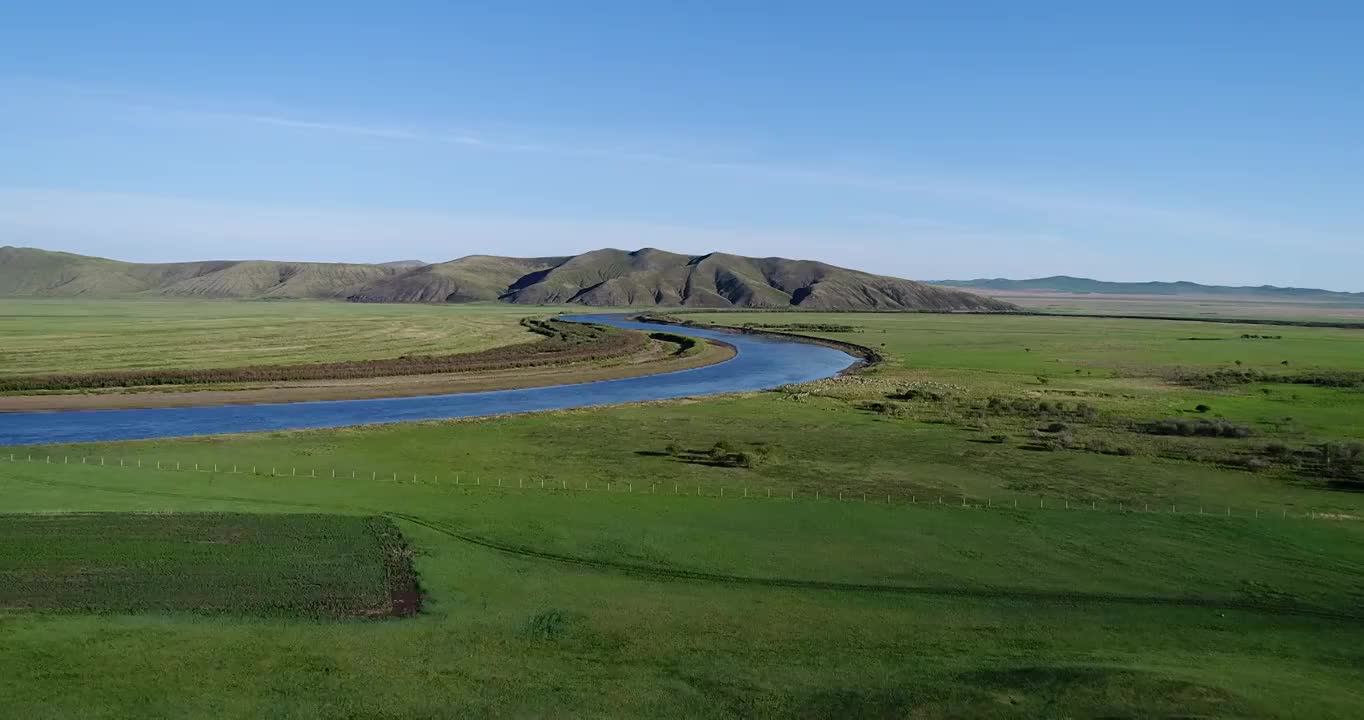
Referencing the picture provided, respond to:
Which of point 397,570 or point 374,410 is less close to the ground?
point 374,410

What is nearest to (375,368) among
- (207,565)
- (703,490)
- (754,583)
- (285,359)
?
(285,359)

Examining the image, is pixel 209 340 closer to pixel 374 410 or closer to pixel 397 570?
pixel 374 410

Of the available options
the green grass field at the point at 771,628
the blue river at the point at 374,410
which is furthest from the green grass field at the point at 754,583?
the blue river at the point at 374,410

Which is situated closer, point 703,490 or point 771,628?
point 771,628

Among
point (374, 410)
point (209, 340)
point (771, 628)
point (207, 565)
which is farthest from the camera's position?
point (209, 340)

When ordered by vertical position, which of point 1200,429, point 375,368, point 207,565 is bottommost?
point 207,565

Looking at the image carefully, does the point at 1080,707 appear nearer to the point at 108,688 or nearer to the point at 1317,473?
the point at 108,688

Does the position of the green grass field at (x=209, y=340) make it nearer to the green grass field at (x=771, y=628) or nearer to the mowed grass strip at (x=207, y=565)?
the mowed grass strip at (x=207, y=565)

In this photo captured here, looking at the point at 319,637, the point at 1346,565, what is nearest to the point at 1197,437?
the point at 1346,565
